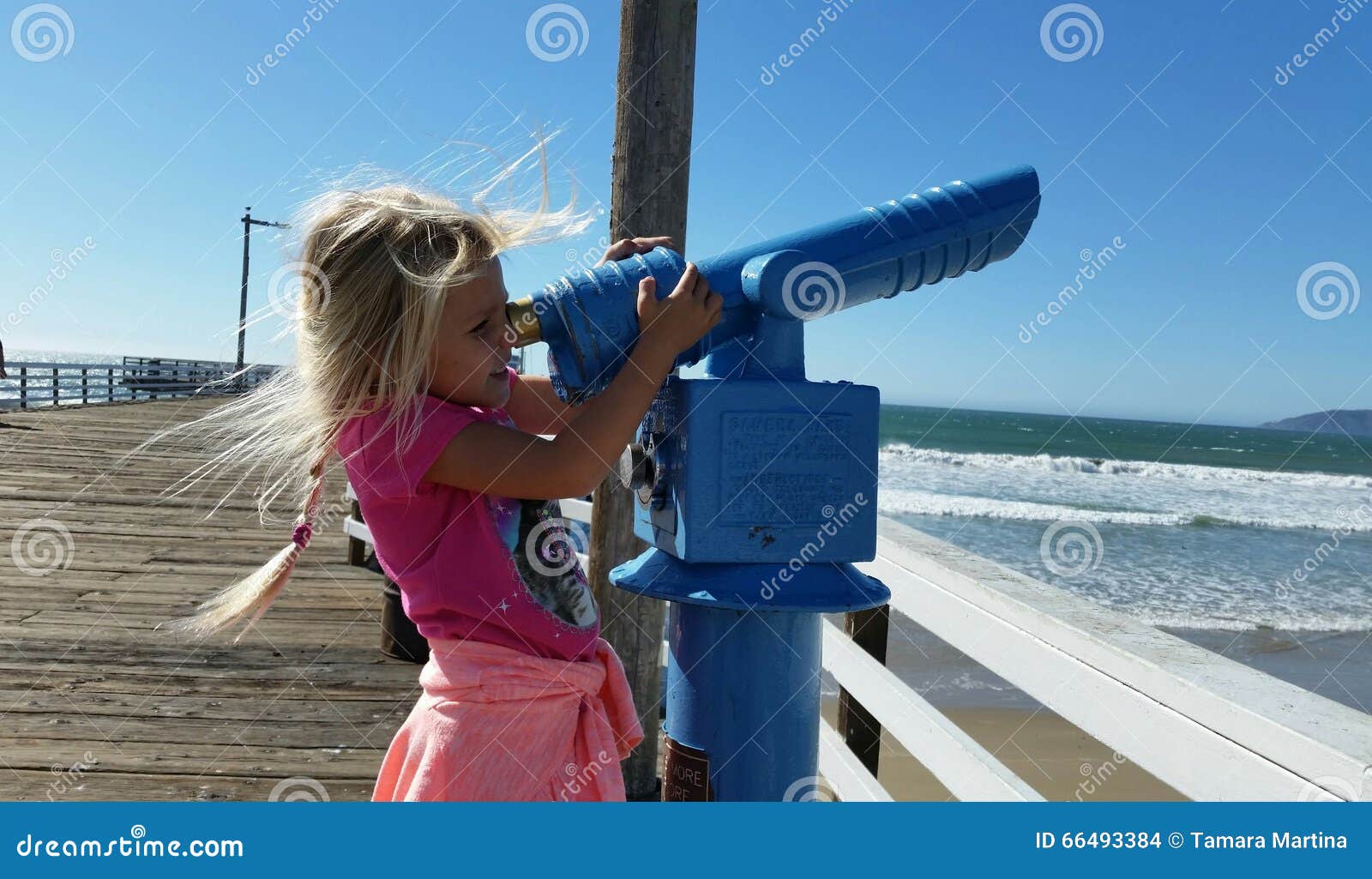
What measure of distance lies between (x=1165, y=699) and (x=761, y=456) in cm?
51

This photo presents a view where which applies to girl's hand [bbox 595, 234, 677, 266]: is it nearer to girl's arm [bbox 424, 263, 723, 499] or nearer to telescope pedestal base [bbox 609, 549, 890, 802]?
girl's arm [bbox 424, 263, 723, 499]

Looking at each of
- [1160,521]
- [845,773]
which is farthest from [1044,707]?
[1160,521]

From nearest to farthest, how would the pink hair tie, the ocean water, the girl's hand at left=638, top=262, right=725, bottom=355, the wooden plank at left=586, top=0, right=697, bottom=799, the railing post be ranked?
1. the girl's hand at left=638, top=262, right=725, bottom=355
2. the pink hair tie
3. the wooden plank at left=586, top=0, right=697, bottom=799
4. the railing post
5. the ocean water

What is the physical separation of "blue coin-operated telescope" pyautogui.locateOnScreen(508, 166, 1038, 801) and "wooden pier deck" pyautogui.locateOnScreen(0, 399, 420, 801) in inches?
71.6

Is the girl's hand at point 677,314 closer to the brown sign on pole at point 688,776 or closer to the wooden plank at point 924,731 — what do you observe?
the brown sign on pole at point 688,776

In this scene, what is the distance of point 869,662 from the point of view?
86.5 inches

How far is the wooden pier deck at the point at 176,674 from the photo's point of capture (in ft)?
8.92

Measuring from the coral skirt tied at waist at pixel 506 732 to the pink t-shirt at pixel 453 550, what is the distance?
0.10 feet

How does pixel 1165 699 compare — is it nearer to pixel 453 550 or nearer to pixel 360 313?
pixel 453 550

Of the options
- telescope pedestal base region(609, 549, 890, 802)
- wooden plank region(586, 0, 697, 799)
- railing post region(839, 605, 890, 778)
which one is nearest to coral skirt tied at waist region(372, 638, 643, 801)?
telescope pedestal base region(609, 549, 890, 802)

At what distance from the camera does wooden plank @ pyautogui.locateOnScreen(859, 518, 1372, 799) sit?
2.74 ft

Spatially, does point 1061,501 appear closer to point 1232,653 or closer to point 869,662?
point 1232,653

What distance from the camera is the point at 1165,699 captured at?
1.04 m

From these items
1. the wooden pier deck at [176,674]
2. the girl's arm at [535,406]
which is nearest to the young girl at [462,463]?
the girl's arm at [535,406]
